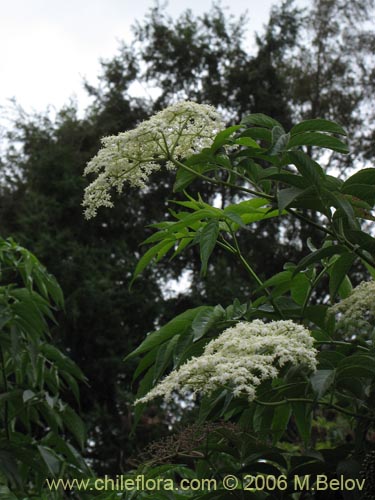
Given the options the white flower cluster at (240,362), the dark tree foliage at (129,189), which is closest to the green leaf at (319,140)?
the white flower cluster at (240,362)

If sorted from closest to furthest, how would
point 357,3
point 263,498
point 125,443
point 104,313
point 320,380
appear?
point 320,380 → point 263,498 → point 125,443 → point 104,313 → point 357,3

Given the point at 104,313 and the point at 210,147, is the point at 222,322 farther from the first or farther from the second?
the point at 104,313

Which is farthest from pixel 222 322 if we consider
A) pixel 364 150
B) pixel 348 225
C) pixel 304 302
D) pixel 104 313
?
pixel 364 150

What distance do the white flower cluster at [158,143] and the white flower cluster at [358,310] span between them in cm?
43

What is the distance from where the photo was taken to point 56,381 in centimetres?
267

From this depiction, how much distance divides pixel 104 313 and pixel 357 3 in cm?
598

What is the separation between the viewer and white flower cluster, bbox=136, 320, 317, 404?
3.97 ft

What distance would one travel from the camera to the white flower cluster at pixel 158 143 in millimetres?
1609

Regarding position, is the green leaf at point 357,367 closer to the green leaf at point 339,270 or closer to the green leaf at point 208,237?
the green leaf at point 339,270

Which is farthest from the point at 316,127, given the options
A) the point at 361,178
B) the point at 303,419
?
the point at 303,419

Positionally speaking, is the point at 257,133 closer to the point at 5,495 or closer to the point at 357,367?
the point at 357,367

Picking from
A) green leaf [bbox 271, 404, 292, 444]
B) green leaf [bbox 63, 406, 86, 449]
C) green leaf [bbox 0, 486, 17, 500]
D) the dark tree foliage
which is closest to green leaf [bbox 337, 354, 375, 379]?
green leaf [bbox 271, 404, 292, 444]

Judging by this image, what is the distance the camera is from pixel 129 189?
39.5 feet

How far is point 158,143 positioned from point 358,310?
50cm
